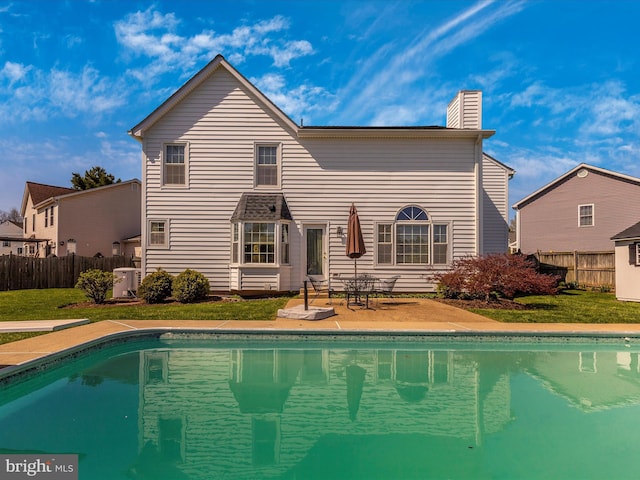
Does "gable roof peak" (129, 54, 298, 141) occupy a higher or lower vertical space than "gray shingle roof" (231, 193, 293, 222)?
higher

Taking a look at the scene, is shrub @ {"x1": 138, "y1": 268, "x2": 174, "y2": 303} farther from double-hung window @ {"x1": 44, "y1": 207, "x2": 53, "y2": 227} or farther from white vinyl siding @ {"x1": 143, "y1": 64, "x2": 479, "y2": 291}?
double-hung window @ {"x1": 44, "y1": 207, "x2": 53, "y2": 227}

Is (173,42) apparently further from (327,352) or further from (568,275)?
(568,275)

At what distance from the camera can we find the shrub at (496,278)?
11.4m

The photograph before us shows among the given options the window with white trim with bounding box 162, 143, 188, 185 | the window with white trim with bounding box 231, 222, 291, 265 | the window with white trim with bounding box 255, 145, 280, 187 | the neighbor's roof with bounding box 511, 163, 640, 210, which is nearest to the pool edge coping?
the window with white trim with bounding box 231, 222, 291, 265

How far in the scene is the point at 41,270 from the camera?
19.5 metres

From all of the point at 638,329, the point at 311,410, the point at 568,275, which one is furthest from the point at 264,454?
the point at 568,275

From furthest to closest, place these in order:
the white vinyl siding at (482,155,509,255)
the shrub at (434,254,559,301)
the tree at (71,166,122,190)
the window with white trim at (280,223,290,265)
→ the tree at (71,166,122,190)
the white vinyl siding at (482,155,509,255)
the window with white trim at (280,223,290,265)
the shrub at (434,254,559,301)

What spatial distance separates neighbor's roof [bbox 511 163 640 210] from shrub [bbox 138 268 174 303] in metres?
23.4

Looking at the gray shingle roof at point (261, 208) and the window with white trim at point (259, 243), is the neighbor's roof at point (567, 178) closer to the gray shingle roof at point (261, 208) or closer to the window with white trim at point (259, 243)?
the gray shingle roof at point (261, 208)

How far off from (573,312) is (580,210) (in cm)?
1476

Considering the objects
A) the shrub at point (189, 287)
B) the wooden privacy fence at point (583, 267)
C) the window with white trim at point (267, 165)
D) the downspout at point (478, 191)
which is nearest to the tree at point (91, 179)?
the window with white trim at point (267, 165)

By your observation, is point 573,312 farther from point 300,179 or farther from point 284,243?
point 300,179

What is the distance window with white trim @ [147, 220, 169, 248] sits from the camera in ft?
48.1

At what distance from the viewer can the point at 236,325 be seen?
8953mm
